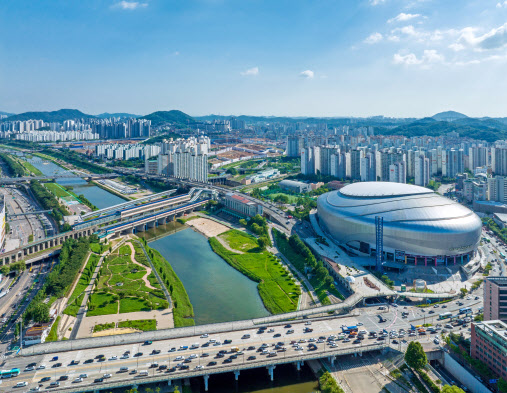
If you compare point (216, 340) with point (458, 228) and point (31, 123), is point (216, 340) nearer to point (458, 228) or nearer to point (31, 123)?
point (458, 228)

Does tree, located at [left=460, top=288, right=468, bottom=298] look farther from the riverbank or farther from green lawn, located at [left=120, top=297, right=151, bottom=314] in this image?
green lawn, located at [left=120, top=297, right=151, bottom=314]

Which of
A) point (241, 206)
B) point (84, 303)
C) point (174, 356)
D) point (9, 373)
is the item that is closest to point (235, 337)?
point (174, 356)

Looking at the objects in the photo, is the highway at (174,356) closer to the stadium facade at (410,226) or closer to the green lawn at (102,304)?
the green lawn at (102,304)

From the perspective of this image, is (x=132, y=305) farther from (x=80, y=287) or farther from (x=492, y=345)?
(x=492, y=345)

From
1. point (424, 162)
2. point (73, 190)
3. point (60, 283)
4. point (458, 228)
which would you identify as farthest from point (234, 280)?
point (73, 190)

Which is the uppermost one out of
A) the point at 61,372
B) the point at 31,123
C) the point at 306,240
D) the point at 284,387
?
the point at 31,123

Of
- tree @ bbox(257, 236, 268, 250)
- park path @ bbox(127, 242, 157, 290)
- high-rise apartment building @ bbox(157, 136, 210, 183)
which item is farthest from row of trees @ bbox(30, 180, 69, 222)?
tree @ bbox(257, 236, 268, 250)
